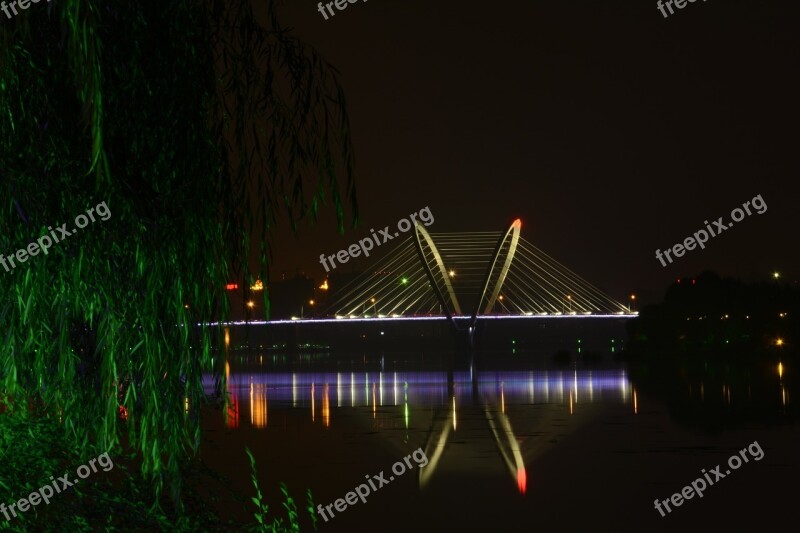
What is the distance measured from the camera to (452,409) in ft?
148

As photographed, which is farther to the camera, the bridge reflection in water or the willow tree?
the bridge reflection in water

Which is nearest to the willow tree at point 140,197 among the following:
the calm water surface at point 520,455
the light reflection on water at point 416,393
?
the calm water surface at point 520,455

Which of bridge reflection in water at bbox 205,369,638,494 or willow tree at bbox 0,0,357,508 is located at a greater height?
willow tree at bbox 0,0,357,508

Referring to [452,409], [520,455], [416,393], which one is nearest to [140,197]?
[520,455]

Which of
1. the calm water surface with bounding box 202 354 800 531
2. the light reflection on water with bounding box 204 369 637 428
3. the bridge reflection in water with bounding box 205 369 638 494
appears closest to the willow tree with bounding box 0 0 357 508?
the calm water surface with bounding box 202 354 800 531

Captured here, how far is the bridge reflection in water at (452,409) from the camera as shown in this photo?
2990cm

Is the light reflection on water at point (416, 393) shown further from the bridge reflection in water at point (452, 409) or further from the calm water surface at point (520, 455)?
the calm water surface at point (520, 455)

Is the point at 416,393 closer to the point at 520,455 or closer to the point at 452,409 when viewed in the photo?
Answer: the point at 452,409

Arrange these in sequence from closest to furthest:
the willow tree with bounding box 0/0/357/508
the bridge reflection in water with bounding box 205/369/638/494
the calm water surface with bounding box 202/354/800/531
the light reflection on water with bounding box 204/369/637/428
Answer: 1. the willow tree with bounding box 0/0/357/508
2. the calm water surface with bounding box 202/354/800/531
3. the bridge reflection in water with bounding box 205/369/638/494
4. the light reflection on water with bounding box 204/369/637/428

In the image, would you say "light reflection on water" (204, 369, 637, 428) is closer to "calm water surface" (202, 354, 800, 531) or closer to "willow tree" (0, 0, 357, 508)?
"calm water surface" (202, 354, 800, 531)

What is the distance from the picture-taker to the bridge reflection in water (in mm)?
29900

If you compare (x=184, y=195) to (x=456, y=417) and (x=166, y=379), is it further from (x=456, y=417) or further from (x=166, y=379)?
(x=456, y=417)

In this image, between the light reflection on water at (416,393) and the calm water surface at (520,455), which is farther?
the light reflection on water at (416,393)

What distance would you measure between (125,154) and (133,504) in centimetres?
348
